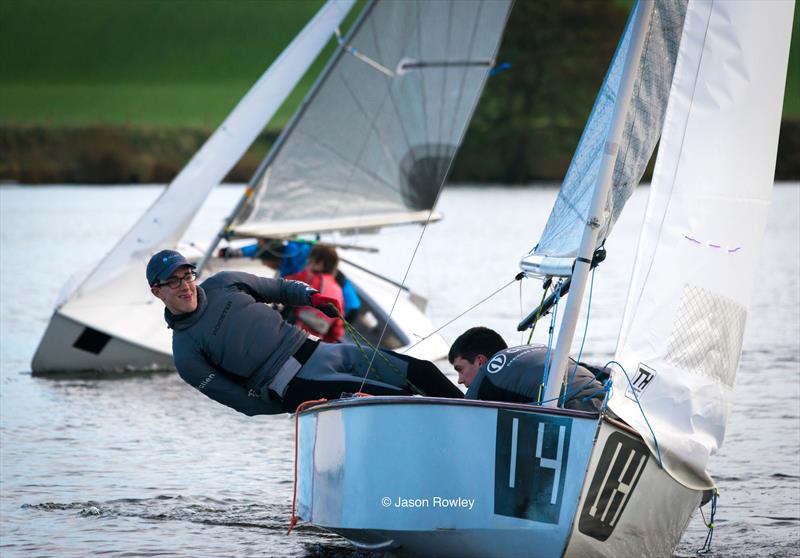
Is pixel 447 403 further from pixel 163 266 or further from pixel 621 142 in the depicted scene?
pixel 163 266

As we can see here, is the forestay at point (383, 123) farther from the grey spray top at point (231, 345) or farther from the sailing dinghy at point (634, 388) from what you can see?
the sailing dinghy at point (634, 388)

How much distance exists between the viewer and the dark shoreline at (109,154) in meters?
49.3

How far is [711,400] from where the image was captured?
5.25m

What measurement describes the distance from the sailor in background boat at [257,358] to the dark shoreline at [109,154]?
1618 inches

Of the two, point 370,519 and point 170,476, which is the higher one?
point 370,519

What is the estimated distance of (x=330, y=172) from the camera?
39.5 feet

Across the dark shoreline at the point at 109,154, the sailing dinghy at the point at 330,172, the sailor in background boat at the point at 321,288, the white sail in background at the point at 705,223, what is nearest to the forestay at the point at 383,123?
the sailing dinghy at the point at 330,172

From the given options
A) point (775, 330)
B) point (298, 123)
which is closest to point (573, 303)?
point (298, 123)

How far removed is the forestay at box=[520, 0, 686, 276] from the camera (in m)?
5.53

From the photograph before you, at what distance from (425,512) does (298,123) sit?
7.02m

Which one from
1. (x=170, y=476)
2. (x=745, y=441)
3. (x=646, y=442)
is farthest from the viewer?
(x=745, y=441)

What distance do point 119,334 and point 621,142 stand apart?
637 cm

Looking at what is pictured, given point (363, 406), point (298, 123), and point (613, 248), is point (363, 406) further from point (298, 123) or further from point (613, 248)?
point (613, 248)

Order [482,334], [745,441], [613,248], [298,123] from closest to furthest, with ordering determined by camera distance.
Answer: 1. [482,334]
2. [745,441]
3. [298,123]
4. [613,248]
